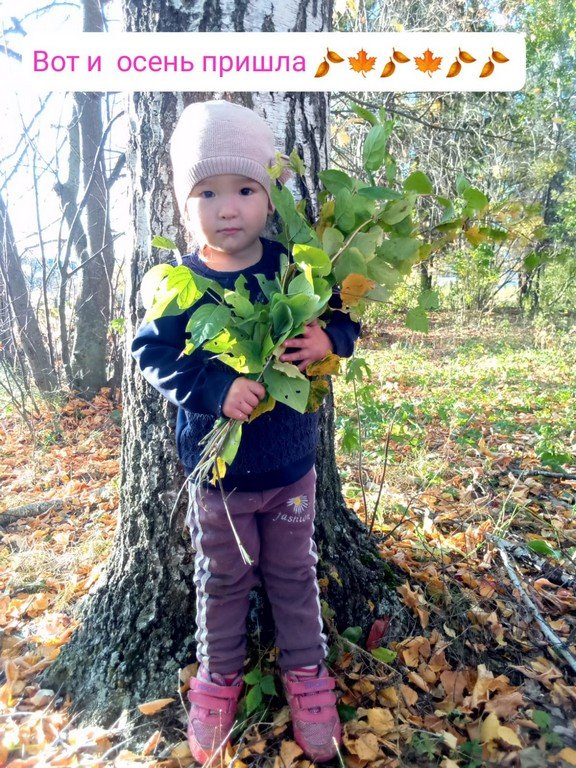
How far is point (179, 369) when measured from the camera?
56.7 inches

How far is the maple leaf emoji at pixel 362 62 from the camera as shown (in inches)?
85.3

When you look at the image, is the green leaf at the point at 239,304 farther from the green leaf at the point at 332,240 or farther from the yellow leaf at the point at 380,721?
the yellow leaf at the point at 380,721

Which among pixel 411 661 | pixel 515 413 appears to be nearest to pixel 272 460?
pixel 411 661

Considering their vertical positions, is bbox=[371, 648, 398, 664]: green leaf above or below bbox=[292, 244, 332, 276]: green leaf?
below

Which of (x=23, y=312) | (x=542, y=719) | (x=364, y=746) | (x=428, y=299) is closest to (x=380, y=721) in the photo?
(x=364, y=746)

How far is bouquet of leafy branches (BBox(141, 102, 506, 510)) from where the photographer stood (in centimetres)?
126

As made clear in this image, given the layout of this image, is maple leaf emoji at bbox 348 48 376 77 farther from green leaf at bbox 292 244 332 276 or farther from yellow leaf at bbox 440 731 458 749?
yellow leaf at bbox 440 731 458 749

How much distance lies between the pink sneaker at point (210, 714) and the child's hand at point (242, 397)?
907mm

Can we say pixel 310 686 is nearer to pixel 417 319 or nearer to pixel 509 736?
pixel 509 736

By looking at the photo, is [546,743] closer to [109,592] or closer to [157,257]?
[109,592]

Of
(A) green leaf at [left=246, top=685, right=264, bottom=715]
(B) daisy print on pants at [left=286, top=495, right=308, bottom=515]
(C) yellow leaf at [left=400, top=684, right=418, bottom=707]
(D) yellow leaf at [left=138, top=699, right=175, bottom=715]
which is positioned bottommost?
(D) yellow leaf at [left=138, top=699, right=175, bottom=715]

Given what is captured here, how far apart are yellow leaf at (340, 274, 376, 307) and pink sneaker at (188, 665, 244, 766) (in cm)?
125

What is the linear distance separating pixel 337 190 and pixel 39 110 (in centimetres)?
448

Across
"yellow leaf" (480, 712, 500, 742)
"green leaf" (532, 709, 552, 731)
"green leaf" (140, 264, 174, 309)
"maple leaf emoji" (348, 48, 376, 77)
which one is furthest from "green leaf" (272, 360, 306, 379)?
"maple leaf emoji" (348, 48, 376, 77)
